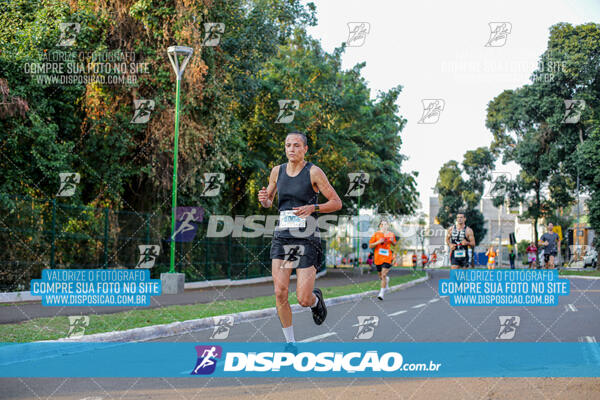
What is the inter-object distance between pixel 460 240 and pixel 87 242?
9561 millimetres

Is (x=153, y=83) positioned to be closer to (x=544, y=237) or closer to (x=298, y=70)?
(x=298, y=70)

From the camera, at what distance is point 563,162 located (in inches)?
1714

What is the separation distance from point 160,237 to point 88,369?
48.4 feet

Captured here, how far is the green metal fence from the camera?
14781mm

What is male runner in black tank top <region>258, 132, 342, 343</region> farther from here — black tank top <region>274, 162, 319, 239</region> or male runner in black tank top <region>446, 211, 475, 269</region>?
male runner in black tank top <region>446, 211, 475, 269</region>

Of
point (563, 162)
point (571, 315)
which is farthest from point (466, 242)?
point (563, 162)

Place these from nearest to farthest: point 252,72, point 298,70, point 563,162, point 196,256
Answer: point 196,256 → point 252,72 → point 298,70 → point 563,162

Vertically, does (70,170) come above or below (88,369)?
above
